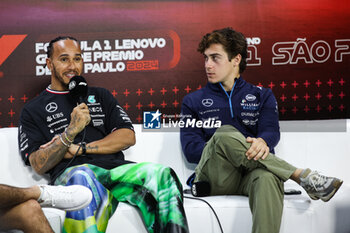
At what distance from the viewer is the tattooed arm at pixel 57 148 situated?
2732mm

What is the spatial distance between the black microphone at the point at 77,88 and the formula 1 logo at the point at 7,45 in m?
1.01

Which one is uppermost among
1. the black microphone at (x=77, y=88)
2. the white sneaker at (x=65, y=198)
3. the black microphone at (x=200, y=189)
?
the black microphone at (x=77, y=88)

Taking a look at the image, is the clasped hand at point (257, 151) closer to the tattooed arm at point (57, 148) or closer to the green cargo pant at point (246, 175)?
the green cargo pant at point (246, 175)

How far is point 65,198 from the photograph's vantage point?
221 cm

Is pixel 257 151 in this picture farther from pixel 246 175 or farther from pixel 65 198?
pixel 65 198

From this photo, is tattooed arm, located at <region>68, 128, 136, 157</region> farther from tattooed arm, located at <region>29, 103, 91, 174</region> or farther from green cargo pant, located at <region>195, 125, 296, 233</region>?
green cargo pant, located at <region>195, 125, 296, 233</region>

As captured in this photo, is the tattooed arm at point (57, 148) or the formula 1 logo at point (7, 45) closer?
the tattooed arm at point (57, 148)

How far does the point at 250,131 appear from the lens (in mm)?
3168

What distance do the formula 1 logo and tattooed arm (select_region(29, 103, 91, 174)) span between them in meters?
1.24

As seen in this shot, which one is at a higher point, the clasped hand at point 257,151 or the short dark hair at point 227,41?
the short dark hair at point 227,41

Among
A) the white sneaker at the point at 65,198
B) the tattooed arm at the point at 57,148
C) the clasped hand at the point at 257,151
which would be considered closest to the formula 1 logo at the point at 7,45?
the tattooed arm at the point at 57,148

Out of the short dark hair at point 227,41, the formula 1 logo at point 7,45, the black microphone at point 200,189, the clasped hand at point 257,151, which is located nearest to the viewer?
the clasped hand at point 257,151

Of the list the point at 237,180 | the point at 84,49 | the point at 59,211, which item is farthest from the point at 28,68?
the point at 237,180

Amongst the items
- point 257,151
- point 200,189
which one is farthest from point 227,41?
point 200,189
